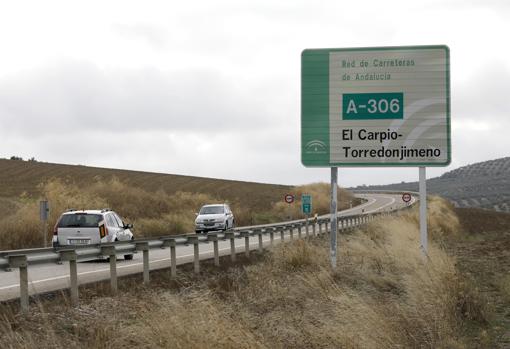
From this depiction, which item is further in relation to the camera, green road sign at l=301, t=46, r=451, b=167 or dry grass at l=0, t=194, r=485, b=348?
green road sign at l=301, t=46, r=451, b=167

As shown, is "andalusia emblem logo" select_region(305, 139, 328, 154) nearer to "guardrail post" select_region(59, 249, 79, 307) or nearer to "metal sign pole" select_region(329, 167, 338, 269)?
"metal sign pole" select_region(329, 167, 338, 269)

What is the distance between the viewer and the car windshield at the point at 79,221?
69.9ft

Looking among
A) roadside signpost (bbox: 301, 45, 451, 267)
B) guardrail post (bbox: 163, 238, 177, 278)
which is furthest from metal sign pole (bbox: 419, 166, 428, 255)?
guardrail post (bbox: 163, 238, 177, 278)

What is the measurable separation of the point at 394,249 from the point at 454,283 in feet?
21.7

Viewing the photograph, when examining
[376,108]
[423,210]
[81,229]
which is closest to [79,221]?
[81,229]

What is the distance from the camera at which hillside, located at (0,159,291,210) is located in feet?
233

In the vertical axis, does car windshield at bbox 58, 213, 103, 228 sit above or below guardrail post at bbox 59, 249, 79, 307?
above

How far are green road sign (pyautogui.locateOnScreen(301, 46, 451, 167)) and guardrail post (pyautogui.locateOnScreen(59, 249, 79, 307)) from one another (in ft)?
26.2

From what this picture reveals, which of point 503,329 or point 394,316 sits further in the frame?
point 503,329

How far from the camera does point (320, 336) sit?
8.44 m

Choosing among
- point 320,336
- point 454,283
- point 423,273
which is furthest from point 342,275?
point 320,336

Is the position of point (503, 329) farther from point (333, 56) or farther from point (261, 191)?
point (261, 191)

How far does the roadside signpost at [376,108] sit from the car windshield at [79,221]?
21.1 feet

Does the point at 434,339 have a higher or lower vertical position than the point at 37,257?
lower
